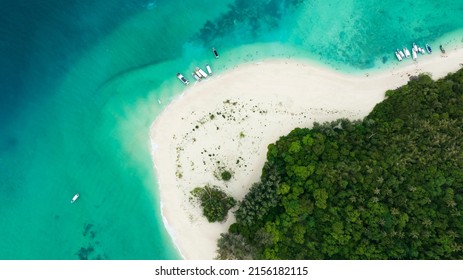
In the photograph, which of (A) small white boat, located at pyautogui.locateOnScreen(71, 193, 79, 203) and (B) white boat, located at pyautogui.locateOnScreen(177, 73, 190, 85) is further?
(B) white boat, located at pyautogui.locateOnScreen(177, 73, 190, 85)

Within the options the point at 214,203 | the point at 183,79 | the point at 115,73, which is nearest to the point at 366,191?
the point at 214,203

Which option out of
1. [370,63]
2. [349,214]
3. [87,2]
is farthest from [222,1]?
[349,214]

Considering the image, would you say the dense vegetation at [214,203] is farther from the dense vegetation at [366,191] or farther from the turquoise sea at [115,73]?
the turquoise sea at [115,73]

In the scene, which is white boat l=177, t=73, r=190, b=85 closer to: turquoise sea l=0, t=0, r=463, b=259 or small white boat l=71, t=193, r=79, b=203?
Result: turquoise sea l=0, t=0, r=463, b=259

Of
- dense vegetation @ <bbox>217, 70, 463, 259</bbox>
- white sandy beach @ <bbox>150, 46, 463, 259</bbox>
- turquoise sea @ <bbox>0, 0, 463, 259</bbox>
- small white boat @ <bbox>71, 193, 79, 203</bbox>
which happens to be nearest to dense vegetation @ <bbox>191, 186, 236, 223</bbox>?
white sandy beach @ <bbox>150, 46, 463, 259</bbox>

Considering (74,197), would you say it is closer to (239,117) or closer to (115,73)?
(115,73)
